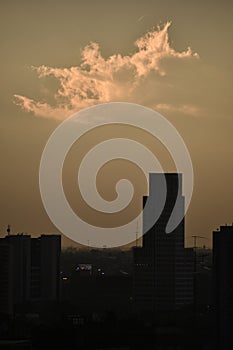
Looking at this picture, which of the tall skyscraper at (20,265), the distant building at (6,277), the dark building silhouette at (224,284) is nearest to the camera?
the dark building silhouette at (224,284)

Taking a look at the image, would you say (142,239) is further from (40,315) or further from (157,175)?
(40,315)

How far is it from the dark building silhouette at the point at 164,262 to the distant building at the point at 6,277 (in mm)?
2242

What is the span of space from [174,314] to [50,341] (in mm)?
4419

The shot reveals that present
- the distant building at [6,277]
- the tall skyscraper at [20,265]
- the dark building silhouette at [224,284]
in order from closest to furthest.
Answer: the dark building silhouette at [224,284]
the distant building at [6,277]
the tall skyscraper at [20,265]

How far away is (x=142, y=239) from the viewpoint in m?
19.5

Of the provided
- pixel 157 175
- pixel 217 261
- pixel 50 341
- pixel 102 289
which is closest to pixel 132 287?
pixel 102 289

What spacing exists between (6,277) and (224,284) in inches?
251

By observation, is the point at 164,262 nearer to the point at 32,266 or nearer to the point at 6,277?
the point at 32,266

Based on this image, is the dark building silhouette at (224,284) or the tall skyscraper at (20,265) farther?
the tall skyscraper at (20,265)

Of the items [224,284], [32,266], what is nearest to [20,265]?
[32,266]

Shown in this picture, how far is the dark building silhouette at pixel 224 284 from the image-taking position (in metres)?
11.4

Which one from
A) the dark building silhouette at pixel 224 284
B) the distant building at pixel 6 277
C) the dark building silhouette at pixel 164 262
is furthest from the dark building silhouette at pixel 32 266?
the dark building silhouette at pixel 224 284

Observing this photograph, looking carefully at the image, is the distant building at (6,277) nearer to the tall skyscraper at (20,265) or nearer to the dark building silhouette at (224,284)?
the tall skyscraper at (20,265)

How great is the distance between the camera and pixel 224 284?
12305 millimetres
